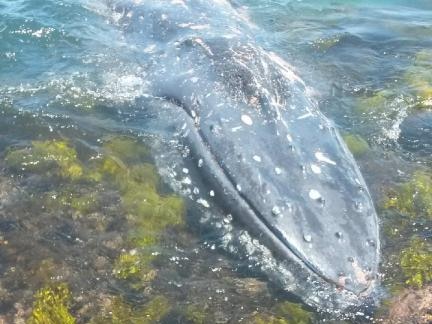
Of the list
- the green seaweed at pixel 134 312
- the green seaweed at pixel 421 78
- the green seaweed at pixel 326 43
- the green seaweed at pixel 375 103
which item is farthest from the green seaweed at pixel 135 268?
the green seaweed at pixel 326 43

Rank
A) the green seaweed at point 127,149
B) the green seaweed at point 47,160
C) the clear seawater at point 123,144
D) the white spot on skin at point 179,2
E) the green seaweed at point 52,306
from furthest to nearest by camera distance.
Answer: the white spot on skin at point 179,2
the green seaweed at point 127,149
the green seaweed at point 47,160
the clear seawater at point 123,144
the green seaweed at point 52,306

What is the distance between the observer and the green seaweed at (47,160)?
19.6 ft

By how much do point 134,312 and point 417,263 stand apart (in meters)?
2.68

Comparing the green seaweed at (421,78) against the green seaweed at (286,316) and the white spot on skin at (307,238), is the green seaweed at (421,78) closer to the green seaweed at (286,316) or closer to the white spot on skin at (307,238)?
the white spot on skin at (307,238)

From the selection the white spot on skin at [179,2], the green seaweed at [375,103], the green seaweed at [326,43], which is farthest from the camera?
the green seaweed at [326,43]

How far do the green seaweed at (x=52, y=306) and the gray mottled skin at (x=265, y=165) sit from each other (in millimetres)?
1653

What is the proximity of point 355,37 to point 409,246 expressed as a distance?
661cm

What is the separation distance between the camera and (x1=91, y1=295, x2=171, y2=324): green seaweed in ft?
13.8

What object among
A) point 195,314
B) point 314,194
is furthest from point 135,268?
point 314,194

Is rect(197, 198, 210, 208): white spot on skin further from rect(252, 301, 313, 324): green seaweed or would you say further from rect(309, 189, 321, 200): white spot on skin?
rect(252, 301, 313, 324): green seaweed

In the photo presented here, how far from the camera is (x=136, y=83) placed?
308 inches

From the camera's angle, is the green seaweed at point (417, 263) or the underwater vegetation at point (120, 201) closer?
the underwater vegetation at point (120, 201)

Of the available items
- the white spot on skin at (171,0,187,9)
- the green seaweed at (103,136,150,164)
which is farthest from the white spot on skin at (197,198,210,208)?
the white spot on skin at (171,0,187,9)

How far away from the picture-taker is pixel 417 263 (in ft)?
15.9
